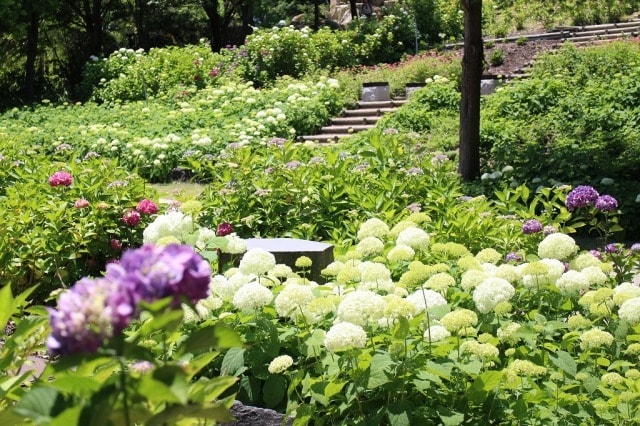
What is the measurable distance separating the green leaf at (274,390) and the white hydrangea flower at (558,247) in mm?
1355

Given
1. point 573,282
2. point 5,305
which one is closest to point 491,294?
point 573,282

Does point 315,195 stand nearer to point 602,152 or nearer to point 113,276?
point 602,152

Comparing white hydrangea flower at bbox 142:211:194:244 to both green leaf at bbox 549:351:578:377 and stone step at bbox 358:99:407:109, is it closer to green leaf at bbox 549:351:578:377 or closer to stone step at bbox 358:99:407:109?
Answer: green leaf at bbox 549:351:578:377

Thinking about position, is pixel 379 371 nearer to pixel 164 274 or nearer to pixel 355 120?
pixel 164 274

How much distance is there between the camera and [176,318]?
3.86 ft

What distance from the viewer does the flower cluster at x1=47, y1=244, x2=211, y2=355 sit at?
1.10 meters

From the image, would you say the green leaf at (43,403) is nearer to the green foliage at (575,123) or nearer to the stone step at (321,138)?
the green foliage at (575,123)

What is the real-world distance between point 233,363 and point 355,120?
10151 millimetres

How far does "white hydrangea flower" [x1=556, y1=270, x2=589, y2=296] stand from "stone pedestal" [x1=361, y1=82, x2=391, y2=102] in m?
10.8

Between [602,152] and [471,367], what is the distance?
6207mm

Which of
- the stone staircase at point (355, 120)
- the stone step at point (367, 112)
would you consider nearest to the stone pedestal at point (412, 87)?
the stone staircase at point (355, 120)

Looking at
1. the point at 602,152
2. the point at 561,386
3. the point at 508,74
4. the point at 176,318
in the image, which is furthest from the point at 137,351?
the point at 508,74

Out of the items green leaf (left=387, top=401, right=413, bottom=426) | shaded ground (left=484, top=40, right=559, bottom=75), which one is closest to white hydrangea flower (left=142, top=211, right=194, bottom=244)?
green leaf (left=387, top=401, right=413, bottom=426)

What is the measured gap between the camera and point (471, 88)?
8.38 m
